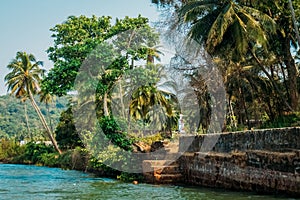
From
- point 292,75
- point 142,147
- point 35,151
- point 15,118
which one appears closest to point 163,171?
point 142,147

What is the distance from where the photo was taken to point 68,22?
21.8m

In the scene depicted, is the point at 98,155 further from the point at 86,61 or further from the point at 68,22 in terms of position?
the point at 68,22

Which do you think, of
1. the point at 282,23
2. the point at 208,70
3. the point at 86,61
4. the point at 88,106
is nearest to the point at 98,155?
the point at 86,61

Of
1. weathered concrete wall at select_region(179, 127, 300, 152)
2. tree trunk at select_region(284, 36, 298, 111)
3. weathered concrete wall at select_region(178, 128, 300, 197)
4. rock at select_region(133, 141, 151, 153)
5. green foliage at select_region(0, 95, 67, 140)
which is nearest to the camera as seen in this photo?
weathered concrete wall at select_region(178, 128, 300, 197)

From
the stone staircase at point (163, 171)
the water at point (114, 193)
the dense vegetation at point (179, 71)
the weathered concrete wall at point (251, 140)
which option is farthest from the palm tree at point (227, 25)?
the water at point (114, 193)

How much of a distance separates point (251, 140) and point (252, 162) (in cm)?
66

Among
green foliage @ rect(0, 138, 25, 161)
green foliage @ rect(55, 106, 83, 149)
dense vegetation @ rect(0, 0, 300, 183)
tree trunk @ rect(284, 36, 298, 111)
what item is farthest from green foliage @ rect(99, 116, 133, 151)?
green foliage @ rect(0, 138, 25, 161)

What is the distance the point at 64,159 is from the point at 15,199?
50.2ft

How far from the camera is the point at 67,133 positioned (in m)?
32.3

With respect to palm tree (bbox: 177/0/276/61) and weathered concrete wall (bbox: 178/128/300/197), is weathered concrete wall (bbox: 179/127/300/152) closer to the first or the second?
weathered concrete wall (bbox: 178/128/300/197)

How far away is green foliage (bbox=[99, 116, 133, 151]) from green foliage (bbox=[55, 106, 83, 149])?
44.9 ft

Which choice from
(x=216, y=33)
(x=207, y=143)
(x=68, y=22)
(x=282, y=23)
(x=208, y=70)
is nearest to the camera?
(x=207, y=143)

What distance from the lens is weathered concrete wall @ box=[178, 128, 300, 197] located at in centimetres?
912

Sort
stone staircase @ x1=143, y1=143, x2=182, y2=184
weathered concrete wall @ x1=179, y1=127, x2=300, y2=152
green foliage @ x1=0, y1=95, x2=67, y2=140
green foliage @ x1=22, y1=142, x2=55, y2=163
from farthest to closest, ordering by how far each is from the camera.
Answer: green foliage @ x1=0, y1=95, x2=67, y2=140, green foliage @ x1=22, y1=142, x2=55, y2=163, stone staircase @ x1=143, y1=143, x2=182, y2=184, weathered concrete wall @ x1=179, y1=127, x2=300, y2=152
